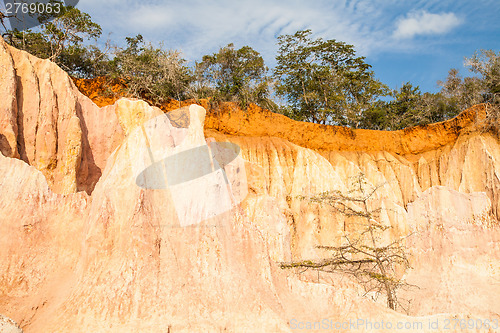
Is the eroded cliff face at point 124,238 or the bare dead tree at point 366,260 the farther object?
the bare dead tree at point 366,260

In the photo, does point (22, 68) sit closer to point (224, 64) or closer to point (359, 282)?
point (359, 282)

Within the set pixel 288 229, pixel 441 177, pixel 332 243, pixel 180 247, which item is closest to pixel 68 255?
pixel 180 247

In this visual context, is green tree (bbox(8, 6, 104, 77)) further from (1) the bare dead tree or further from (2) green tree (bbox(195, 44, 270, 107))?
(1) the bare dead tree

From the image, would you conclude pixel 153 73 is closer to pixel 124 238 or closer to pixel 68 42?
pixel 68 42

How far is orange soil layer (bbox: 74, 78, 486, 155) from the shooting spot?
57.8 feet

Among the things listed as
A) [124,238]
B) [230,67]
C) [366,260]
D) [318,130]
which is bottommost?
[366,260]

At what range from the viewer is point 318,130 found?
20031 millimetres

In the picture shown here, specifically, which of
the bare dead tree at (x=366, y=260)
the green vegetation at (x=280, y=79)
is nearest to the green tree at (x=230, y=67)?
the green vegetation at (x=280, y=79)

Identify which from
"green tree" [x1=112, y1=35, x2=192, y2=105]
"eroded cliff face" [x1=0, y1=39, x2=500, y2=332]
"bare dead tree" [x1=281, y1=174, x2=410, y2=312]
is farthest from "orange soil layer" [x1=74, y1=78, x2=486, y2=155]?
"eroded cliff face" [x1=0, y1=39, x2=500, y2=332]

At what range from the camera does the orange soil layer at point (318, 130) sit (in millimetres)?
17625

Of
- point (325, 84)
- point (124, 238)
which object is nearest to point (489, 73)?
point (325, 84)

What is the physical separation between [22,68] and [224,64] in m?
15.9

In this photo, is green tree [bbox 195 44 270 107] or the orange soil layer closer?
the orange soil layer

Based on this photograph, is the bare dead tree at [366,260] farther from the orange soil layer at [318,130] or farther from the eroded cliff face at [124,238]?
the orange soil layer at [318,130]
